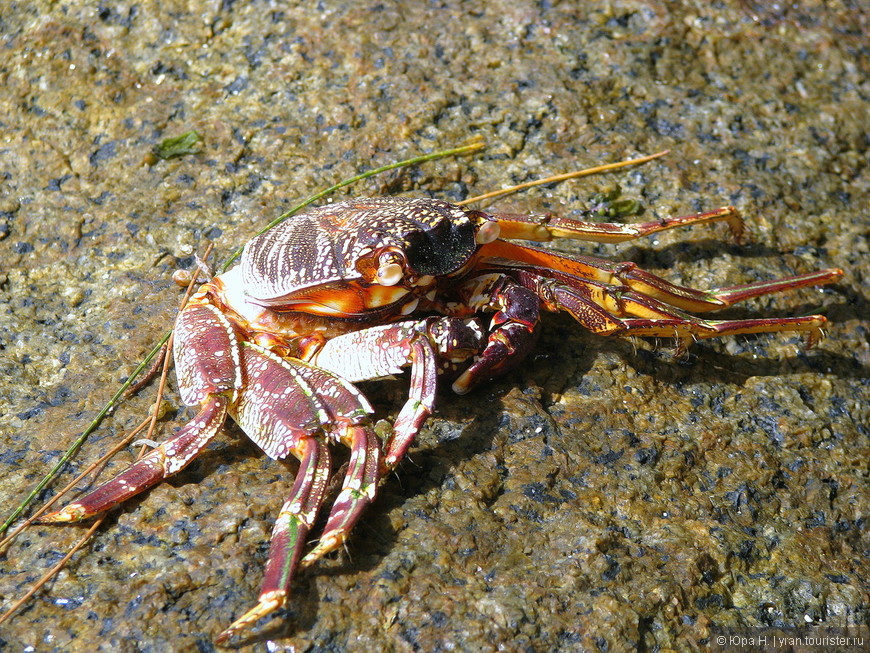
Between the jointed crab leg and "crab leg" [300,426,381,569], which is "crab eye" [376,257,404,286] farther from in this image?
"crab leg" [300,426,381,569]

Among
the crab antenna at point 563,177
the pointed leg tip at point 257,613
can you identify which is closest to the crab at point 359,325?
the pointed leg tip at point 257,613

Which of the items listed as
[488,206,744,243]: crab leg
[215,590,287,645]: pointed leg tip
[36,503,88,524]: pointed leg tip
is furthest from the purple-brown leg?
[488,206,744,243]: crab leg

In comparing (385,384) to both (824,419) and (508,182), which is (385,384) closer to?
(508,182)

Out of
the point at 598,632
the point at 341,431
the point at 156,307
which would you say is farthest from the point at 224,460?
the point at 598,632

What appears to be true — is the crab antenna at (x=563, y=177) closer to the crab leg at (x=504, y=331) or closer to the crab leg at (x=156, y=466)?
the crab leg at (x=504, y=331)

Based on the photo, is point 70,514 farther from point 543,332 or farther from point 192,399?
point 543,332
